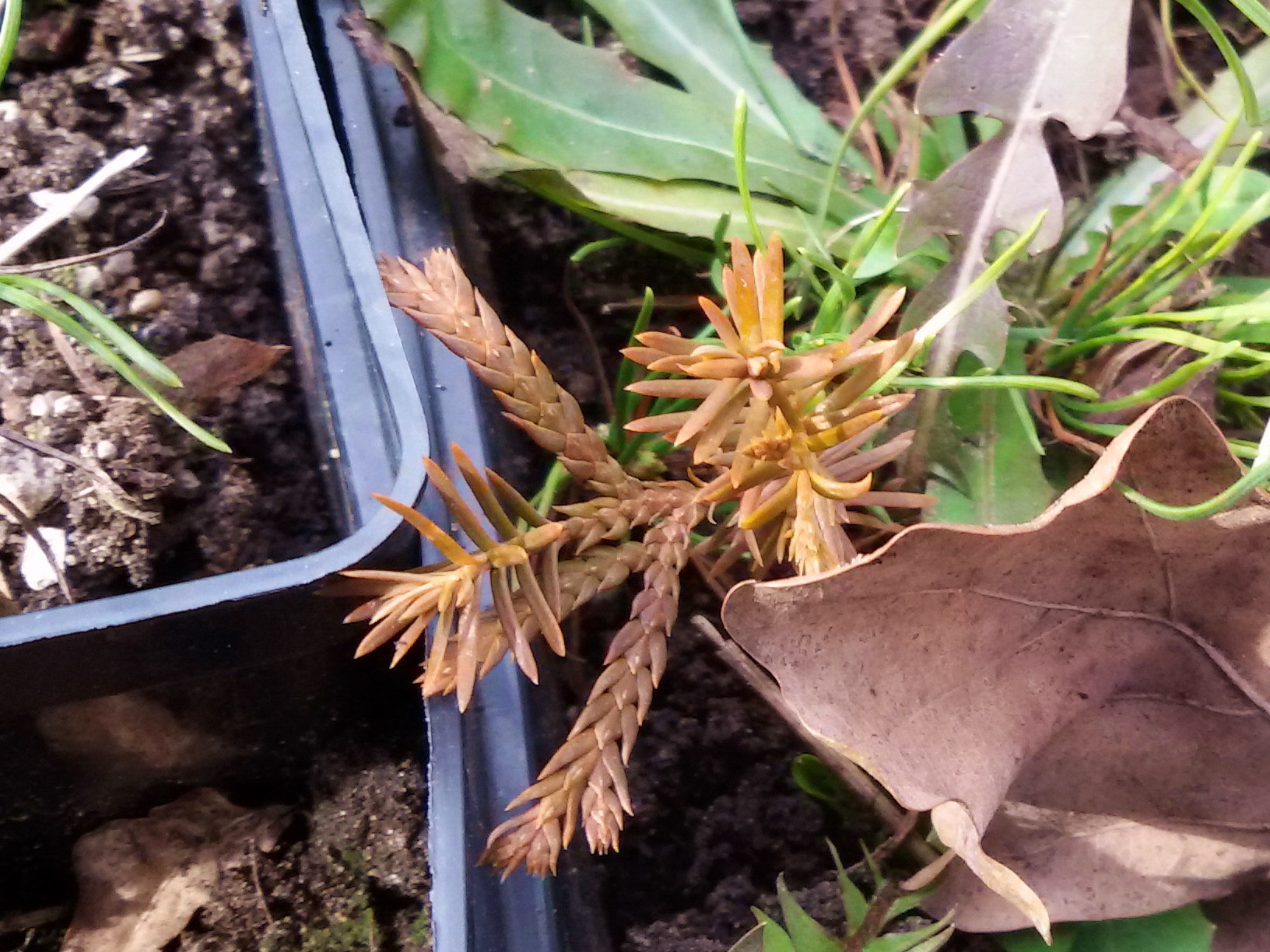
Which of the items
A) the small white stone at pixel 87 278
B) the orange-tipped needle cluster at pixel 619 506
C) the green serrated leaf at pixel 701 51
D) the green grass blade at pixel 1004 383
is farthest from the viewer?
the green serrated leaf at pixel 701 51

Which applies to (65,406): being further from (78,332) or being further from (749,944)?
(749,944)

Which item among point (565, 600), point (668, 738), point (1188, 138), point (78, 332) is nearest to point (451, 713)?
point (565, 600)

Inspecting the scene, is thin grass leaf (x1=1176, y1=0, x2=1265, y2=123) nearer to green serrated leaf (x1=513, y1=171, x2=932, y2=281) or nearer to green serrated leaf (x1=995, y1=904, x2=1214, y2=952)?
green serrated leaf (x1=513, y1=171, x2=932, y2=281)

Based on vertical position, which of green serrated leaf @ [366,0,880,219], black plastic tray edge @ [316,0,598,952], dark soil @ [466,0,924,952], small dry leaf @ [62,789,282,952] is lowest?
small dry leaf @ [62,789,282,952]

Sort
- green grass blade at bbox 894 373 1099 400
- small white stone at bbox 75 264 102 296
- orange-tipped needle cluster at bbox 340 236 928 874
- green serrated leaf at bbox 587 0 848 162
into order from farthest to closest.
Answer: green serrated leaf at bbox 587 0 848 162 → small white stone at bbox 75 264 102 296 → green grass blade at bbox 894 373 1099 400 → orange-tipped needle cluster at bbox 340 236 928 874

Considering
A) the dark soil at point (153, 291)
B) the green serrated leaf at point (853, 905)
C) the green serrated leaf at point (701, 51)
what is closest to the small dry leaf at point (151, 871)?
the dark soil at point (153, 291)

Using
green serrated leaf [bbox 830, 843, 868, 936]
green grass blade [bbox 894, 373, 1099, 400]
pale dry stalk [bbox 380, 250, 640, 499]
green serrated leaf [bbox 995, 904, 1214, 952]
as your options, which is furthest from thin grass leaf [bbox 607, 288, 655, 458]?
green serrated leaf [bbox 995, 904, 1214, 952]

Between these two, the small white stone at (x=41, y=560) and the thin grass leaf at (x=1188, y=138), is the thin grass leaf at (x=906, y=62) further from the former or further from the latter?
the small white stone at (x=41, y=560)

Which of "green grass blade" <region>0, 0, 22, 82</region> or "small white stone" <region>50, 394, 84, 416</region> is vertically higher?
"green grass blade" <region>0, 0, 22, 82</region>
